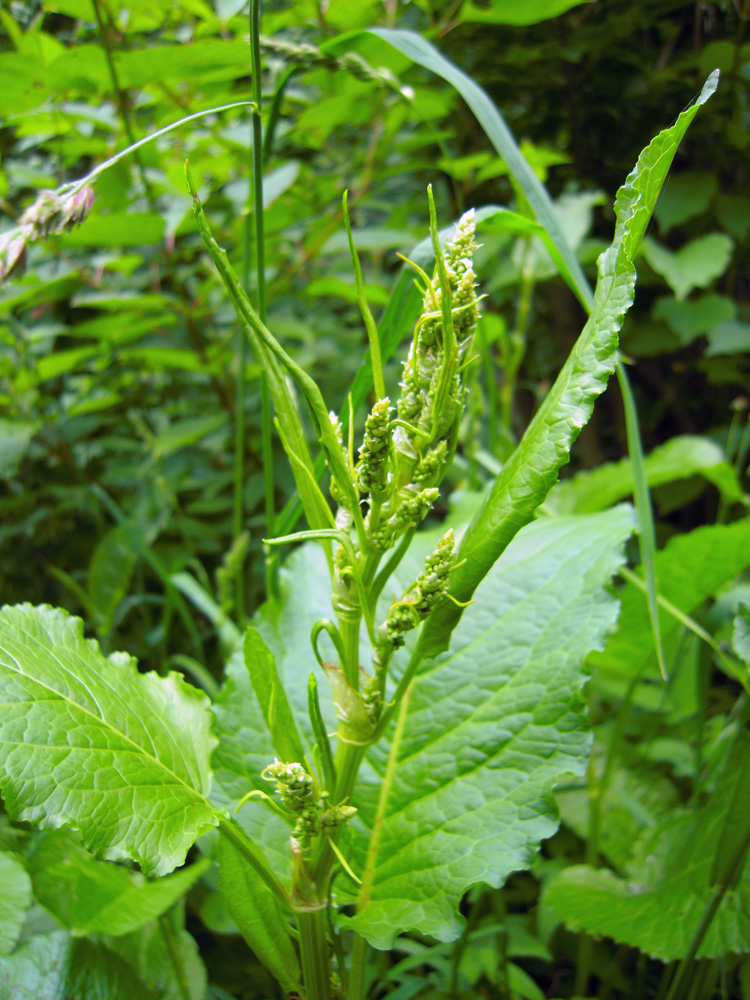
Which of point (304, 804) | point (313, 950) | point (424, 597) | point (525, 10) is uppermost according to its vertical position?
point (525, 10)

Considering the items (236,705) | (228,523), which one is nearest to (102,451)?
(228,523)

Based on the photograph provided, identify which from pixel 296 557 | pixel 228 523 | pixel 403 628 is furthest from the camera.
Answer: pixel 228 523

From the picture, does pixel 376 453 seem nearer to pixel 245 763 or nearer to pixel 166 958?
pixel 245 763

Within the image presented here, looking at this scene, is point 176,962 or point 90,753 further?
point 176,962

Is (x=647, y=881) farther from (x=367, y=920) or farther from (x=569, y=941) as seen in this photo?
(x=367, y=920)

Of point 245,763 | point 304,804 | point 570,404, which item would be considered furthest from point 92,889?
point 570,404
